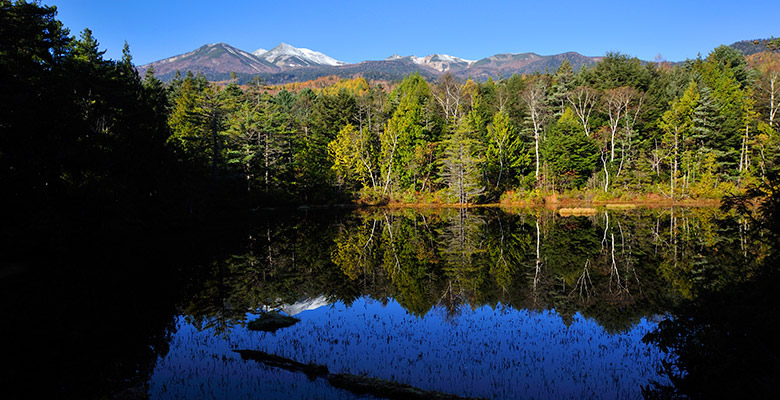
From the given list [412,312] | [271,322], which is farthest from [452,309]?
[271,322]

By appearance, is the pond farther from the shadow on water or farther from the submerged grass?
the shadow on water

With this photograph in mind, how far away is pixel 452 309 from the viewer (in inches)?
641

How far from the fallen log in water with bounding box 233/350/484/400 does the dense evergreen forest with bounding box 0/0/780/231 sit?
82.9 feet

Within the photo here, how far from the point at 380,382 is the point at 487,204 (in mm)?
52278

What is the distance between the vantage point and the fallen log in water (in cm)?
916

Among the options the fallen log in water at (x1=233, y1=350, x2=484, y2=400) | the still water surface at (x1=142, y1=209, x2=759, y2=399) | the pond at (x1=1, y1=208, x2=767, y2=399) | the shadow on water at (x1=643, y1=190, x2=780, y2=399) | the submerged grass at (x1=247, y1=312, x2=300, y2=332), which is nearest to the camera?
the shadow on water at (x1=643, y1=190, x2=780, y2=399)

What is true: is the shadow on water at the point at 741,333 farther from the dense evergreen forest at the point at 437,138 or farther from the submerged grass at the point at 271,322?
the dense evergreen forest at the point at 437,138

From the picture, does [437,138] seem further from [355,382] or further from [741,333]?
[741,333]

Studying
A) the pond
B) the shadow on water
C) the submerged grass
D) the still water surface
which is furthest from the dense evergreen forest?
the shadow on water

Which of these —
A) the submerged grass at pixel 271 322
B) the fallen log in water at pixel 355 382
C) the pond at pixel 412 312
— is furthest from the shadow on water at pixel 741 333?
the submerged grass at pixel 271 322

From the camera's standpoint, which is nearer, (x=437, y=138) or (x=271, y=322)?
(x=271, y=322)

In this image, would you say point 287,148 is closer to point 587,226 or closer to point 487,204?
point 487,204

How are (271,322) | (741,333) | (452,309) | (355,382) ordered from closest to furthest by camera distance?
(741,333) → (355,382) → (271,322) → (452,309)

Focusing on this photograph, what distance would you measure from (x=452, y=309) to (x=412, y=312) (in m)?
1.49
